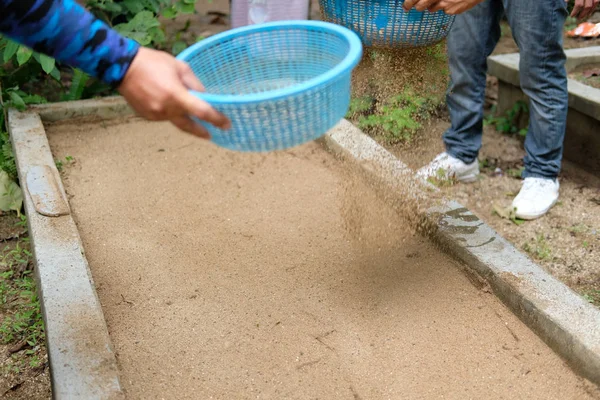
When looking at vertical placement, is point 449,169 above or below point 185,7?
below

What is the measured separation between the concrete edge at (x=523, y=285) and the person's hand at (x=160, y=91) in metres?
1.28

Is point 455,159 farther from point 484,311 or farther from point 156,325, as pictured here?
point 156,325

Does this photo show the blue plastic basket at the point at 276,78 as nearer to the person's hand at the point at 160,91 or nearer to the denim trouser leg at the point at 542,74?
the person's hand at the point at 160,91

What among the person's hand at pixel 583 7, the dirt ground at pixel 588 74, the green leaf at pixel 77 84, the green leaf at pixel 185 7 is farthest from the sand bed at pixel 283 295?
the dirt ground at pixel 588 74

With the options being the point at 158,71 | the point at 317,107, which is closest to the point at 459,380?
the point at 317,107

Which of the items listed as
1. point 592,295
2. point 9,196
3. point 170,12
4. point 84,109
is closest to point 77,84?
point 84,109

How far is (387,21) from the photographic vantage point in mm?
2410

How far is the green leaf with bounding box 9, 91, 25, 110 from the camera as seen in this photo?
12.4 ft

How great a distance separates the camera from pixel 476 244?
2479mm

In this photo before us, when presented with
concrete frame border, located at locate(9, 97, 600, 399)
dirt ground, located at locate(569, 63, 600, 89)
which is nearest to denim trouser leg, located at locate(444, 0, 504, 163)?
concrete frame border, located at locate(9, 97, 600, 399)

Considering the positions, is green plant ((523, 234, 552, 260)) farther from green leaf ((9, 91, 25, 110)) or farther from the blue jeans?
green leaf ((9, 91, 25, 110))

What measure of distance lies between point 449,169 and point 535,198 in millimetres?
464

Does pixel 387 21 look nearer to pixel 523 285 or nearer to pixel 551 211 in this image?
pixel 523 285

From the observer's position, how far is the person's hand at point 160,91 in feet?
4.85
